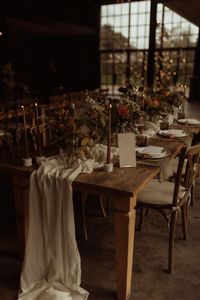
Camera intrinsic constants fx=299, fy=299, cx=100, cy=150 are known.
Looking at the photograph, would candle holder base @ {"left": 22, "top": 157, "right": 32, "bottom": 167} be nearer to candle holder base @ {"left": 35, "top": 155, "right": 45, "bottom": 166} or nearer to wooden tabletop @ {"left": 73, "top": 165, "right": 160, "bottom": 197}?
candle holder base @ {"left": 35, "top": 155, "right": 45, "bottom": 166}

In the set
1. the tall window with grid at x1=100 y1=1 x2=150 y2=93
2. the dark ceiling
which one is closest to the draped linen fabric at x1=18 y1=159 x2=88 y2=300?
the dark ceiling

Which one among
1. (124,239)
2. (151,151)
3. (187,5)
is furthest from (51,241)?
(187,5)

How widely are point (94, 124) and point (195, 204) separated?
5.48 ft

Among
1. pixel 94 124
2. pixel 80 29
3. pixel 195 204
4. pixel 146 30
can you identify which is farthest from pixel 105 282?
pixel 146 30

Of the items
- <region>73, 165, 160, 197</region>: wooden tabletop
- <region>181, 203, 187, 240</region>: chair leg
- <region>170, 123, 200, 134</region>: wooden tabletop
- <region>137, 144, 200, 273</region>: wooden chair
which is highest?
<region>170, 123, 200, 134</region>: wooden tabletop

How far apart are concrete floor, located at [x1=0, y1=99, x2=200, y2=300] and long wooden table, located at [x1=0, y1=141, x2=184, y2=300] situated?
0.20m

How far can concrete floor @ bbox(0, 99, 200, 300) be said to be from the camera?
189 centimetres

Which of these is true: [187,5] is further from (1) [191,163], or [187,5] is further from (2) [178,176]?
(2) [178,176]

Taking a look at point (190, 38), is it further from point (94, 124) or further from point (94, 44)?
point (94, 124)

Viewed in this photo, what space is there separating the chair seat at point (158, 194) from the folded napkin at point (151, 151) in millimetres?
272

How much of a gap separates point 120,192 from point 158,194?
0.66m

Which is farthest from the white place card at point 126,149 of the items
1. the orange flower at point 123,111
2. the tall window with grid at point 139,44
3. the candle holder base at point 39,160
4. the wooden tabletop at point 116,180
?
the tall window with grid at point 139,44

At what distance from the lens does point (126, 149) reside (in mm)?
1889

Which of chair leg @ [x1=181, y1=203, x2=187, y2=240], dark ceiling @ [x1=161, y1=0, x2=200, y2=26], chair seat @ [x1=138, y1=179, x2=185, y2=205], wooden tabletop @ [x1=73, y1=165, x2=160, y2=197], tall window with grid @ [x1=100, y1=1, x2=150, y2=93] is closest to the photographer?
wooden tabletop @ [x1=73, y1=165, x2=160, y2=197]
